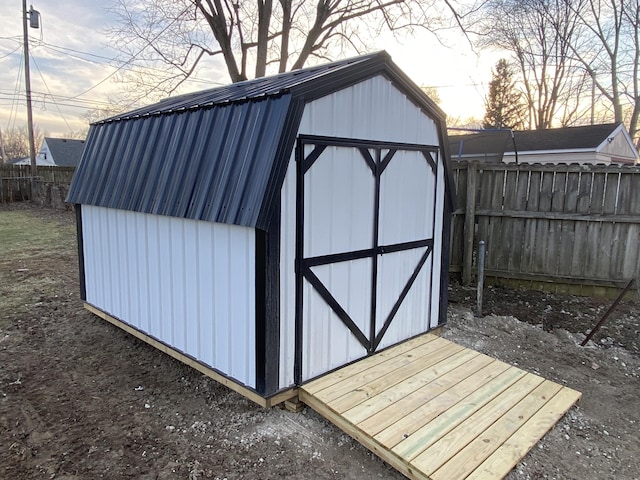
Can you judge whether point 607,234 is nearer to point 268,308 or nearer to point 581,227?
point 581,227

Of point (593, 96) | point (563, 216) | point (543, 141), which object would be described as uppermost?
point (593, 96)

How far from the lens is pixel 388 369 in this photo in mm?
3654

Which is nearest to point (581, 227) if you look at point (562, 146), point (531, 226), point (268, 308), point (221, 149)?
point (531, 226)

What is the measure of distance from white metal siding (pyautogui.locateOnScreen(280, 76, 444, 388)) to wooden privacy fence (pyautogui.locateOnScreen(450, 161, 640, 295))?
7.63ft

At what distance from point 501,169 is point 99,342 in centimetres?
555

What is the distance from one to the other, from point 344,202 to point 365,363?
142 cm

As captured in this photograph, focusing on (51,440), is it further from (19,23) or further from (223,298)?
(19,23)

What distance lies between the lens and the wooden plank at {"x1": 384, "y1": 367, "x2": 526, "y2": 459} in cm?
264

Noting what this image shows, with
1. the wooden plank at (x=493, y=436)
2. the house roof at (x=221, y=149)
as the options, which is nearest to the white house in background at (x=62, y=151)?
the house roof at (x=221, y=149)

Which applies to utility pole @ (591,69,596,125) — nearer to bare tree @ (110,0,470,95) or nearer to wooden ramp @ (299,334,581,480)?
bare tree @ (110,0,470,95)

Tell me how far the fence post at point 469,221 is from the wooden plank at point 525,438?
3.08 m

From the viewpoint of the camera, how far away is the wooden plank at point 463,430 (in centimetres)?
251

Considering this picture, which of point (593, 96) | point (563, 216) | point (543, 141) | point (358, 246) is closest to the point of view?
point (358, 246)

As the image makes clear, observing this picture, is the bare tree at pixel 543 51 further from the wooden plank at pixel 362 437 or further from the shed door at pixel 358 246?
the wooden plank at pixel 362 437
